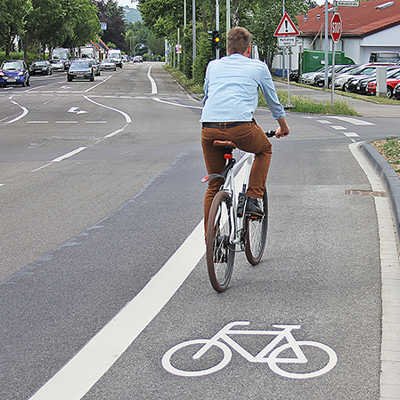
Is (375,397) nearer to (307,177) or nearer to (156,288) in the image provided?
(156,288)

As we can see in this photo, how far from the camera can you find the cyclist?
548cm

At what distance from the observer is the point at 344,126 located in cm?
2191

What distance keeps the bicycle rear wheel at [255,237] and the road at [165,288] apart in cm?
13

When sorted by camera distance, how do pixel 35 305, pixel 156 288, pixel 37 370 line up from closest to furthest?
pixel 37 370
pixel 35 305
pixel 156 288

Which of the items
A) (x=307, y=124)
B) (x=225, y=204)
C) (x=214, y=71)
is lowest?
(x=307, y=124)

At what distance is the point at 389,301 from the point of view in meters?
5.20

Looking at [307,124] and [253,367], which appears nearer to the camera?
[253,367]

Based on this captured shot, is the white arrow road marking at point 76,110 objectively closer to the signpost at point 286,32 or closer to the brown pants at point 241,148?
the signpost at point 286,32

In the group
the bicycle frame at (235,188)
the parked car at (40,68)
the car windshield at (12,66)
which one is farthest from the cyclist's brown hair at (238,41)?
the parked car at (40,68)

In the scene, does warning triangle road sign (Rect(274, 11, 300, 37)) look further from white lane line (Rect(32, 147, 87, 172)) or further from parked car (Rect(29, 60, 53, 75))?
parked car (Rect(29, 60, 53, 75))

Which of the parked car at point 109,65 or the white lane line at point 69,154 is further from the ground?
the white lane line at point 69,154

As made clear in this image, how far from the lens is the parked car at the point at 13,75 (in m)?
50.3

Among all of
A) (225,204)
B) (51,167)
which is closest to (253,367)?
(225,204)

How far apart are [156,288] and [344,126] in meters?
17.1
